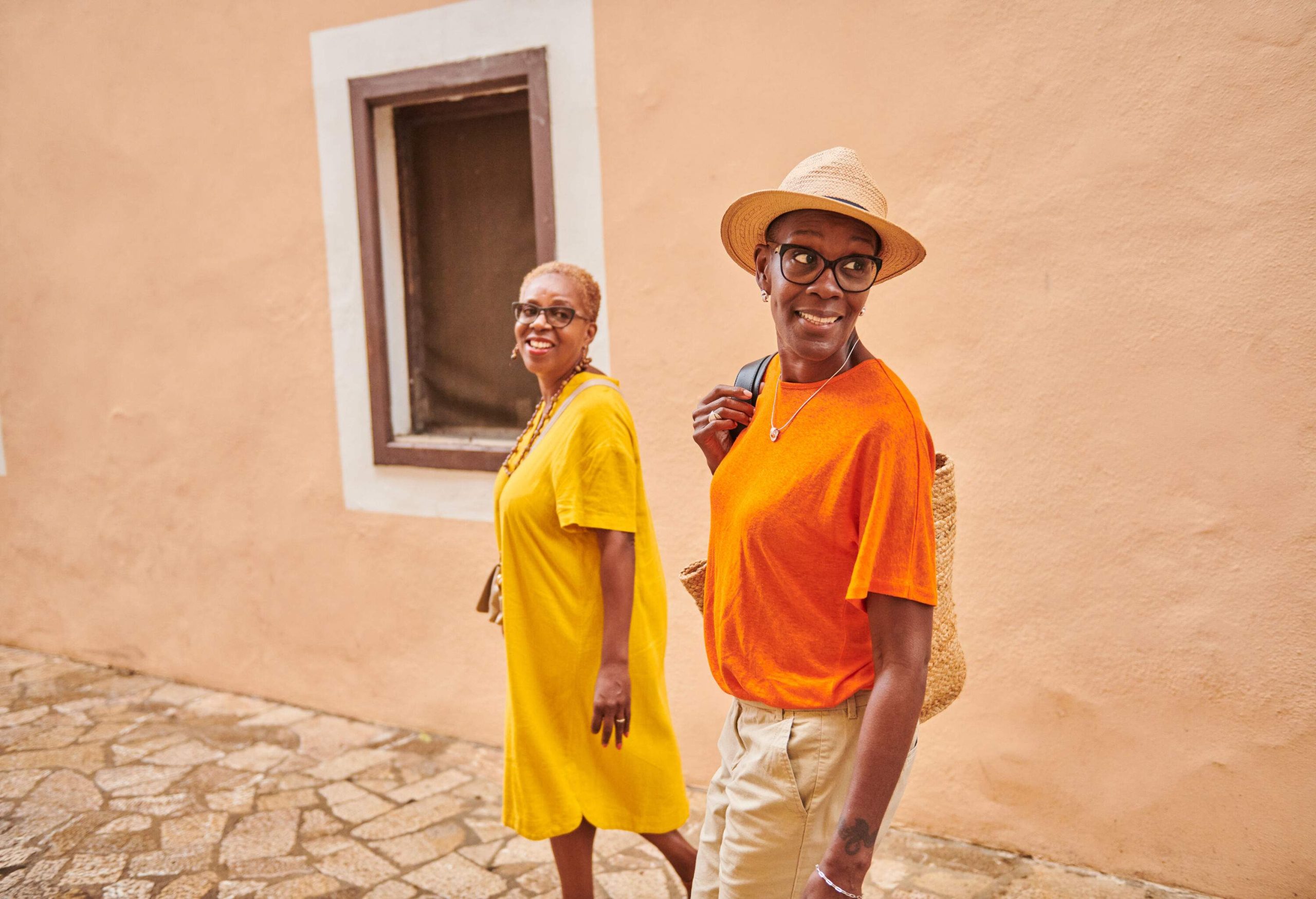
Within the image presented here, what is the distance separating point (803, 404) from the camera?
1810 mm

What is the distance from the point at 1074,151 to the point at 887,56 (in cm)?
71

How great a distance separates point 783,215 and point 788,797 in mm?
1047

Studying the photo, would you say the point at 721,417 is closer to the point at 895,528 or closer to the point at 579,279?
the point at 895,528

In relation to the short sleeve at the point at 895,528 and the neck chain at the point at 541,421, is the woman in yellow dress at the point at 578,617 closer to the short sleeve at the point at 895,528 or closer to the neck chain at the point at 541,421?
the neck chain at the point at 541,421

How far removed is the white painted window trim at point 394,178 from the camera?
4.12 metres

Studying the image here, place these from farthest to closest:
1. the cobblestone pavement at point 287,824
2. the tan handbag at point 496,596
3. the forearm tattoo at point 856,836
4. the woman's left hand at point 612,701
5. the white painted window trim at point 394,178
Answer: the white painted window trim at point 394,178 < the cobblestone pavement at point 287,824 < the tan handbag at point 496,596 < the woman's left hand at point 612,701 < the forearm tattoo at point 856,836

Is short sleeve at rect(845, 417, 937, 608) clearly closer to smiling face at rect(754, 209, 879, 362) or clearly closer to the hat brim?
smiling face at rect(754, 209, 879, 362)

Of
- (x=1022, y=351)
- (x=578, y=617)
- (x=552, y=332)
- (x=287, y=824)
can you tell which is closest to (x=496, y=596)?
(x=578, y=617)

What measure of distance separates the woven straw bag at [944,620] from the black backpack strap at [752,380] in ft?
1.28

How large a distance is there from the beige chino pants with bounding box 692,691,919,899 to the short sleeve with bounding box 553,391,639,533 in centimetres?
94

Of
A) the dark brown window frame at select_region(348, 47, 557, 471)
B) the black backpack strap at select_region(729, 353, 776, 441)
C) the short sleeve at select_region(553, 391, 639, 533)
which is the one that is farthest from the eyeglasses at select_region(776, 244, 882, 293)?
the dark brown window frame at select_region(348, 47, 557, 471)

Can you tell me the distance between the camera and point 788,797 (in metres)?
1.76

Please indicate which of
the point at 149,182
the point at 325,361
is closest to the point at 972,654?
the point at 325,361

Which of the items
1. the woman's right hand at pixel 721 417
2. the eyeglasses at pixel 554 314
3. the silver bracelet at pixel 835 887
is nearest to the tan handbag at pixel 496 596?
the eyeglasses at pixel 554 314
